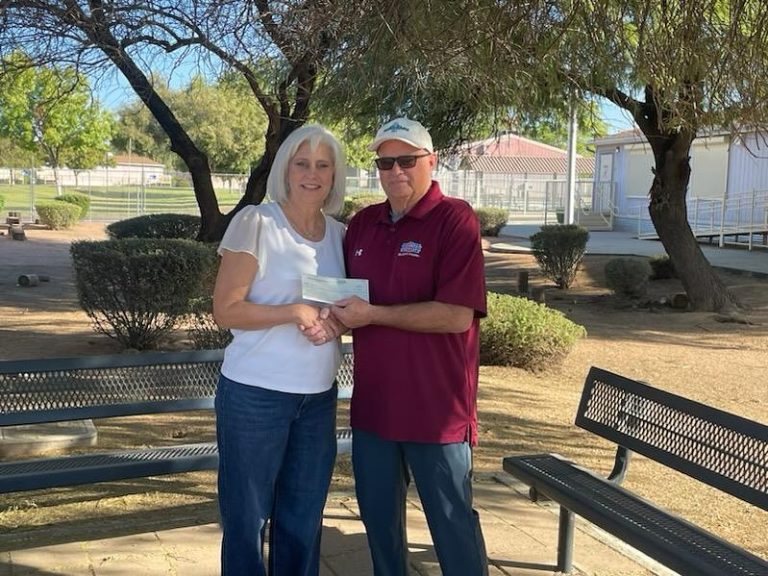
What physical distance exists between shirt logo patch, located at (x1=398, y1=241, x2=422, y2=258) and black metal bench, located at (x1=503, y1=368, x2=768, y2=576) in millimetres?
1220

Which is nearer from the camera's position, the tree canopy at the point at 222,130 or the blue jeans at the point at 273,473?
the blue jeans at the point at 273,473

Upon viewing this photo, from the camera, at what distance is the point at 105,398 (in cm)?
382

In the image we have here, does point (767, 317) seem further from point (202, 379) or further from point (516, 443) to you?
point (202, 379)

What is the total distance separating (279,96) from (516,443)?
147 inches

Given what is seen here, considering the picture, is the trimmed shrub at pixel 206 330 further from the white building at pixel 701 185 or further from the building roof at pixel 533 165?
the building roof at pixel 533 165

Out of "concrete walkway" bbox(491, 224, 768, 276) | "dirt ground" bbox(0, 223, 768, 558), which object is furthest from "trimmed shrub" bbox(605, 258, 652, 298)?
"concrete walkway" bbox(491, 224, 768, 276)

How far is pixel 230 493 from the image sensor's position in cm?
262

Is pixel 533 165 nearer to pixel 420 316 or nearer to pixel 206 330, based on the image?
pixel 206 330

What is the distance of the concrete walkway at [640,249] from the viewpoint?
18.5 m

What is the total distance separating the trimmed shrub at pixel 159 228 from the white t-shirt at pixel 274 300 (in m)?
11.3

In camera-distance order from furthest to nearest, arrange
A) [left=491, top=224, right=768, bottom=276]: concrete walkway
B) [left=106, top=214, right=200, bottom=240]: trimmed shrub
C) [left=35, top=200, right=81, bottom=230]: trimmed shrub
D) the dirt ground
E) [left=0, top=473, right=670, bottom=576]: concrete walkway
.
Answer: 1. [left=35, top=200, right=81, bottom=230]: trimmed shrub
2. [left=491, top=224, right=768, bottom=276]: concrete walkway
3. [left=106, top=214, right=200, bottom=240]: trimmed shrub
4. the dirt ground
5. [left=0, top=473, right=670, bottom=576]: concrete walkway

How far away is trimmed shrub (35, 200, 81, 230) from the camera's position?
27.7 m

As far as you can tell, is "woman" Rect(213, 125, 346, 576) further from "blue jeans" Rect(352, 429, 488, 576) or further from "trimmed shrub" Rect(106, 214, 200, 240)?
"trimmed shrub" Rect(106, 214, 200, 240)

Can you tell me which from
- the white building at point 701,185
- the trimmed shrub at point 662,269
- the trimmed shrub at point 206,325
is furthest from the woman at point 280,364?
the white building at point 701,185
